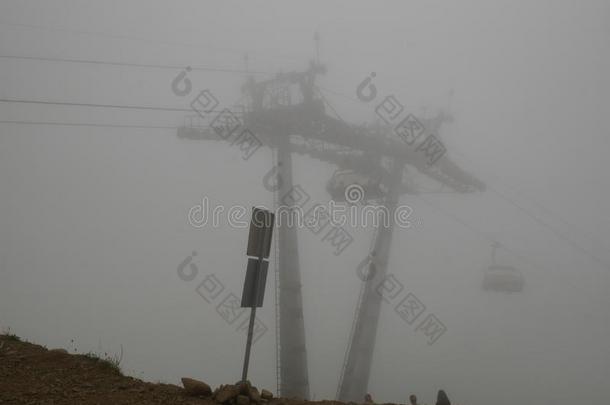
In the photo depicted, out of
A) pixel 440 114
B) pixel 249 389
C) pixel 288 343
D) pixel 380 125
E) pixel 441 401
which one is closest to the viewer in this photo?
pixel 249 389

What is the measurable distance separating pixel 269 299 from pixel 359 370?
4129cm

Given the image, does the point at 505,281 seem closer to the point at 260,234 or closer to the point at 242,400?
the point at 260,234

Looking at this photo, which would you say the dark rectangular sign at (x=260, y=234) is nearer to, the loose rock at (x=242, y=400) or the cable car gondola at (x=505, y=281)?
the loose rock at (x=242, y=400)

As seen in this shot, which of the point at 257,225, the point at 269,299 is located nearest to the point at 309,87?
the point at 257,225

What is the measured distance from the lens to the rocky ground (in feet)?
18.0

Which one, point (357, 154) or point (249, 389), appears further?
point (357, 154)

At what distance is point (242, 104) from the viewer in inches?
986

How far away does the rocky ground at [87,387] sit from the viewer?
547 cm

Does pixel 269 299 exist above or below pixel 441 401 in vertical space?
above

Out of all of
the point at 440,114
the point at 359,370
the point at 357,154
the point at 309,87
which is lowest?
the point at 359,370

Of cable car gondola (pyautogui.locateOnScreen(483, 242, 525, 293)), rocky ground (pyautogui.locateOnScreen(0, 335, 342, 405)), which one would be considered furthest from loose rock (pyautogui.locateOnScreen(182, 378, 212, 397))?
cable car gondola (pyautogui.locateOnScreen(483, 242, 525, 293))

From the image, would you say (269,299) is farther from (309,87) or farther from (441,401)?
(441,401)

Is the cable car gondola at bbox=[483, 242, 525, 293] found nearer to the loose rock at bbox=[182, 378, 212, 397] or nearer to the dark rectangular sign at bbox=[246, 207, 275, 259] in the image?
the dark rectangular sign at bbox=[246, 207, 275, 259]

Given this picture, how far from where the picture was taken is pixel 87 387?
5844 millimetres
